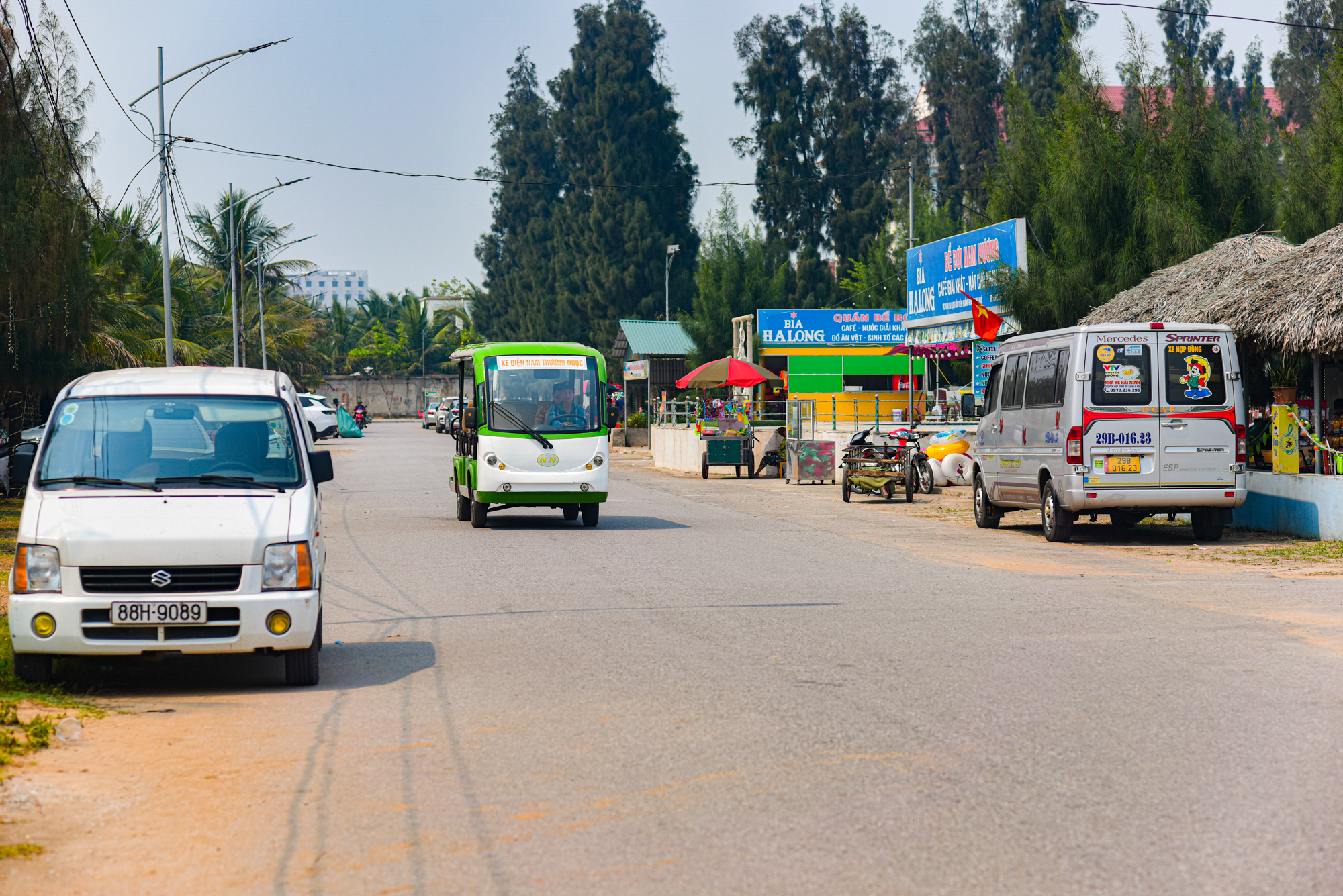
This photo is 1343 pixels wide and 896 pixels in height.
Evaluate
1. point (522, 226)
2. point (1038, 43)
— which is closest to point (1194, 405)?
point (1038, 43)

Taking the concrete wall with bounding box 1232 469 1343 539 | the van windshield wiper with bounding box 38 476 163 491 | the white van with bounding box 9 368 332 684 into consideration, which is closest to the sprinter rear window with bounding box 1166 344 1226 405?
the concrete wall with bounding box 1232 469 1343 539

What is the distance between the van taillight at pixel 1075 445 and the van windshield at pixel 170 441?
10128 mm

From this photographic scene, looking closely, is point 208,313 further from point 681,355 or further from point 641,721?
point 641,721

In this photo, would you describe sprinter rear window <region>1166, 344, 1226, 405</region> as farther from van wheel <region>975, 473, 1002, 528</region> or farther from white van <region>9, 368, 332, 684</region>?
white van <region>9, 368, 332, 684</region>

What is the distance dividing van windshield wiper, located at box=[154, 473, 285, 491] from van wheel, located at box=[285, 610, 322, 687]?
91 centimetres

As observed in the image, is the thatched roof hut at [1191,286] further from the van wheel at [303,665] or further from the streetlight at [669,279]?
the streetlight at [669,279]

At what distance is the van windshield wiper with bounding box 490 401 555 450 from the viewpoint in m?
19.0

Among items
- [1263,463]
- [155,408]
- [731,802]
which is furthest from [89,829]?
[1263,463]

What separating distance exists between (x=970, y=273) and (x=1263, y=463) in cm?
1176

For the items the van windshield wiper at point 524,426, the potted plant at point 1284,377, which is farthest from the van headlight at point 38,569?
the potted plant at point 1284,377

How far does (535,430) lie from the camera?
19156mm

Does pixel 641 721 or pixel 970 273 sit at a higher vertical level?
pixel 970 273

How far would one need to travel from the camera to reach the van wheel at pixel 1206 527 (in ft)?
54.1

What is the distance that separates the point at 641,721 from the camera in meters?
6.86
